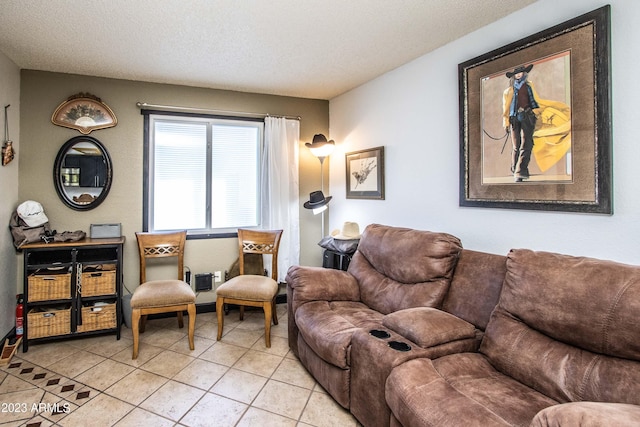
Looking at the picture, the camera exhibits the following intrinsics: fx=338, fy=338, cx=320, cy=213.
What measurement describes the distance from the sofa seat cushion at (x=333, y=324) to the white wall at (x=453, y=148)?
940 mm

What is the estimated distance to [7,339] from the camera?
9.54ft

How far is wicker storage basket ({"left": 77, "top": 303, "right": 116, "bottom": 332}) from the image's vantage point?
120 inches

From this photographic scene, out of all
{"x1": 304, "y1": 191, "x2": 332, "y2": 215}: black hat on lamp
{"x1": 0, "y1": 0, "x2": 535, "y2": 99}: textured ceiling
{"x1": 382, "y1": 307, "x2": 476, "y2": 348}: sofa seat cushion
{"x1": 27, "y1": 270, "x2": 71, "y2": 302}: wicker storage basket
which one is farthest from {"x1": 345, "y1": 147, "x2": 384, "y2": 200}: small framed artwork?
{"x1": 27, "y1": 270, "x2": 71, "y2": 302}: wicker storage basket

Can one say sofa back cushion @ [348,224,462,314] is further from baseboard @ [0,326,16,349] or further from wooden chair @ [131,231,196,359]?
baseboard @ [0,326,16,349]

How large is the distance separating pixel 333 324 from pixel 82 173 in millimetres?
2951

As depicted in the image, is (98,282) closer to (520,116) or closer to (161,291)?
(161,291)

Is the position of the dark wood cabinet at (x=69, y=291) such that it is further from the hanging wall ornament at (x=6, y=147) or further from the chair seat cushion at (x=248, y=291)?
the chair seat cushion at (x=248, y=291)

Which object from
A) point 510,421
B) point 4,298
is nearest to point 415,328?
point 510,421

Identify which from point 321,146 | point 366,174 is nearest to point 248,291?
point 366,174

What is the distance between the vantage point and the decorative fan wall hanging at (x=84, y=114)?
10.8 feet

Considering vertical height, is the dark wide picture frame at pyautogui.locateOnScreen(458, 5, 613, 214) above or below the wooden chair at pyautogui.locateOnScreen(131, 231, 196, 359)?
above

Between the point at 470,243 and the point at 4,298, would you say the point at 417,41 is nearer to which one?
the point at 470,243

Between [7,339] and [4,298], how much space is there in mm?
351

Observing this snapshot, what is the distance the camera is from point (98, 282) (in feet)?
10.1
